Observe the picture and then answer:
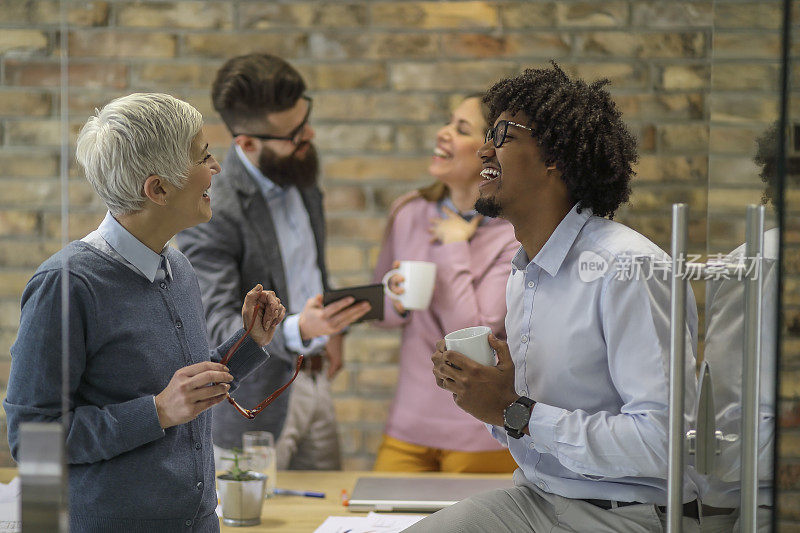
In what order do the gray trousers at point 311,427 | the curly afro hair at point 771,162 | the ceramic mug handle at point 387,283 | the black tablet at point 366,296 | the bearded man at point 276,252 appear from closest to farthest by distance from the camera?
the curly afro hair at point 771,162 < the bearded man at point 276,252 < the black tablet at point 366,296 < the ceramic mug handle at point 387,283 < the gray trousers at point 311,427

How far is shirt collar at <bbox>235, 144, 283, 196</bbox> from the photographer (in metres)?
2.24

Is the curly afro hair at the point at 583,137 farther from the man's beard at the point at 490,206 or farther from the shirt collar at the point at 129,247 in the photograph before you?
the shirt collar at the point at 129,247

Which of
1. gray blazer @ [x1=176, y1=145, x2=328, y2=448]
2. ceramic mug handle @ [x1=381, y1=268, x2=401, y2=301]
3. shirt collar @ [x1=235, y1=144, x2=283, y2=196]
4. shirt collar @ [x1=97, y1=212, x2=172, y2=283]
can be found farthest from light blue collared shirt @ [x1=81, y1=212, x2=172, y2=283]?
ceramic mug handle @ [x1=381, y1=268, x2=401, y2=301]

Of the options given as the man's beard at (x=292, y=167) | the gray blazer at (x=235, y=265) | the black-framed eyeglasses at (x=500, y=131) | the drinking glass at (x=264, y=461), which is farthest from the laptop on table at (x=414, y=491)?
the man's beard at (x=292, y=167)

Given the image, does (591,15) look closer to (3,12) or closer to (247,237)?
(247,237)

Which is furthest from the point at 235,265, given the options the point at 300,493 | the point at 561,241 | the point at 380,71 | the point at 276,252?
the point at 380,71

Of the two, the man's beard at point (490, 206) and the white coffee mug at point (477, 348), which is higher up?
the man's beard at point (490, 206)

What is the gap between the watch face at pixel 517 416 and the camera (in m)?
1.23

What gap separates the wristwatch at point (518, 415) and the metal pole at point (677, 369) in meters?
0.24

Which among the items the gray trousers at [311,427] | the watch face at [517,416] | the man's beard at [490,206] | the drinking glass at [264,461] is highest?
the man's beard at [490,206]

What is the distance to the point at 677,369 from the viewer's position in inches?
40.4

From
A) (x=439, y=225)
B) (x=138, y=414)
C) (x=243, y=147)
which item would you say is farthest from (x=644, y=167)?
(x=243, y=147)

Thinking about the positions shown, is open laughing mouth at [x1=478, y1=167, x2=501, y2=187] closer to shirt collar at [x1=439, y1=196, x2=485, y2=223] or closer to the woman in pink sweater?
the woman in pink sweater

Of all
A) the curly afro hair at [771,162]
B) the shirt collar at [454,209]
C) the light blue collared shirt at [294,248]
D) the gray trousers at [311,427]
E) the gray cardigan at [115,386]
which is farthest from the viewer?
the gray trousers at [311,427]
